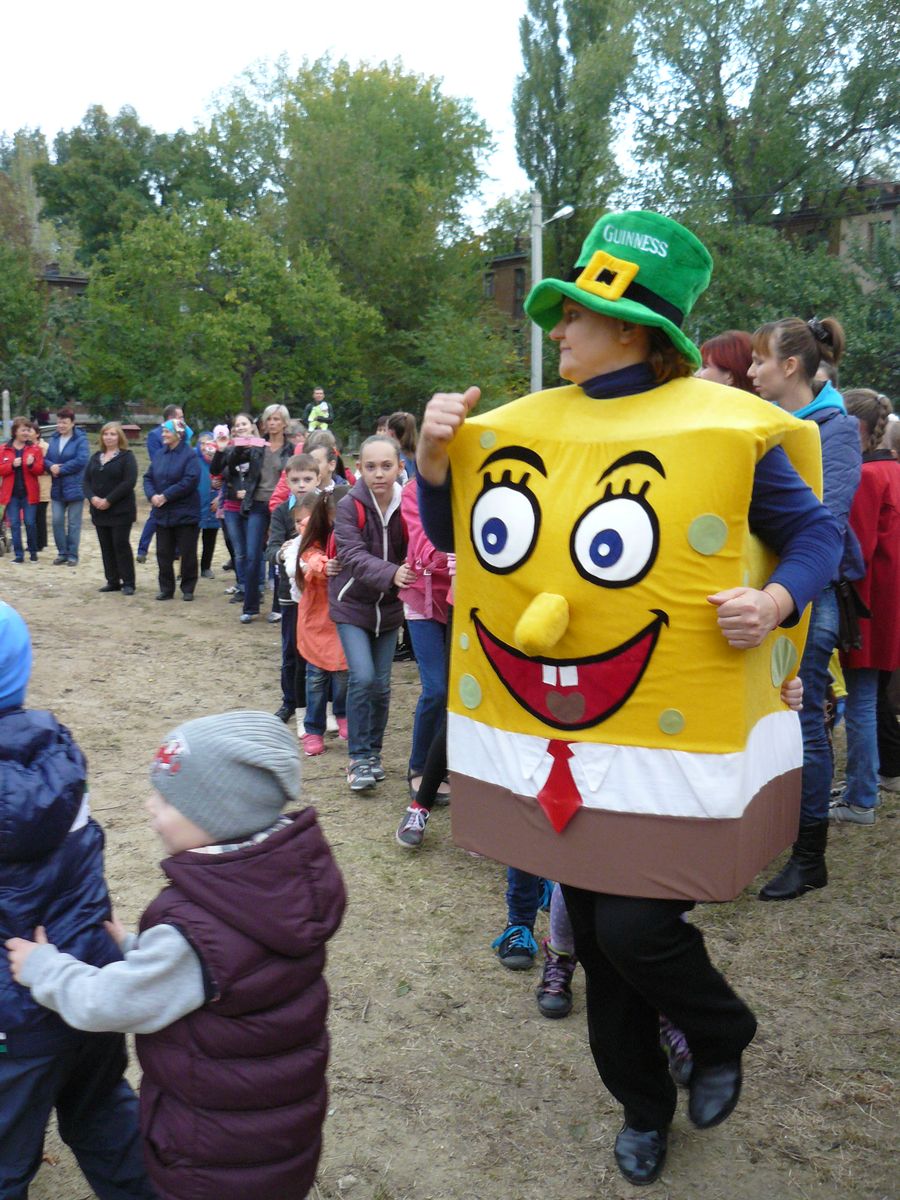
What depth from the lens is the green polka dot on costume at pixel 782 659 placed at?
2.62m

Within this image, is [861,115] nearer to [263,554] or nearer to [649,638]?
[263,554]

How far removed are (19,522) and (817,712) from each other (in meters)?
11.2

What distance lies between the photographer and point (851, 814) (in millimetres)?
5117

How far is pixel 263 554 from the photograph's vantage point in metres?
10.3

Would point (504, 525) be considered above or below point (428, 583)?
above

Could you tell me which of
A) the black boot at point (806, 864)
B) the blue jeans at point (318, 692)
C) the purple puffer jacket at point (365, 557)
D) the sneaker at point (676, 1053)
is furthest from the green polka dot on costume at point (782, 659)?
the blue jeans at point (318, 692)

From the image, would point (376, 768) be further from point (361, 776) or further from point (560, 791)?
point (560, 791)

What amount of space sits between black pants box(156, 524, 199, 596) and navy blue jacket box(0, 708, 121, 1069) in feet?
29.1

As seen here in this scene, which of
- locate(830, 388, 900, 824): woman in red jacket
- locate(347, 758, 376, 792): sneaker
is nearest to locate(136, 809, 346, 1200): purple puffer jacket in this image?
locate(830, 388, 900, 824): woman in red jacket

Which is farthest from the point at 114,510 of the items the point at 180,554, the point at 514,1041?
the point at 514,1041

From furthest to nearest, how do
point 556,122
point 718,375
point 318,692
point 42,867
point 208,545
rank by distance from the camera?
point 556,122 < point 208,545 < point 318,692 < point 718,375 < point 42,867

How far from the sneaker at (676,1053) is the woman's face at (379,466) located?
10.4 ft

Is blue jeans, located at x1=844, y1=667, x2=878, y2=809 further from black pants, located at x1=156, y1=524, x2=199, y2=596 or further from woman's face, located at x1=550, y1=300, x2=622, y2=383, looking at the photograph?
black pants, located at x1=156, y1=524, x2=199, y2=596

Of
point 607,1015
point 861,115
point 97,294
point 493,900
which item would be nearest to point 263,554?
point 493,900
